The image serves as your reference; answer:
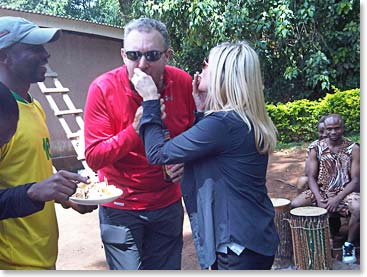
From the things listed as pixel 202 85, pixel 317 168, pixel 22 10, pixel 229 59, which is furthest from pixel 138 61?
pixel 317 168

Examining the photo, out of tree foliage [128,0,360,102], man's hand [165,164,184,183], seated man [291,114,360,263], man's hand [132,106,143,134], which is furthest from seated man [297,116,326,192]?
man's hand [132,106,143,134]

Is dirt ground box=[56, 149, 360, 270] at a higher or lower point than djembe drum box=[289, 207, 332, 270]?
higher

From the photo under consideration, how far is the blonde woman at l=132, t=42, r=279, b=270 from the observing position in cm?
130

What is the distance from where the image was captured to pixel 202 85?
4.72 feet

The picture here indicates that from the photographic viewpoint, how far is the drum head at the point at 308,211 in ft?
7.61

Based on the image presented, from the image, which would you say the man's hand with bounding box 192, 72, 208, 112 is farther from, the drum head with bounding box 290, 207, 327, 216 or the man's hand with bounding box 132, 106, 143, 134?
the drum head with bounding box 290, 207, 327, 216

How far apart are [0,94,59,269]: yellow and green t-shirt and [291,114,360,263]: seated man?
1092 millimetres

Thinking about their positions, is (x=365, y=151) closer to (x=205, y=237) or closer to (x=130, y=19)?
(x=205, y=237)

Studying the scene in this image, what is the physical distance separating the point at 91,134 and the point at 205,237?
1.51 ft

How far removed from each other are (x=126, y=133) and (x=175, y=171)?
0.19m

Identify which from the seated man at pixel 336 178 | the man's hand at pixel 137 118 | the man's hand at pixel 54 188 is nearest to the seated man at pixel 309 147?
the seated man at pixel 336 178

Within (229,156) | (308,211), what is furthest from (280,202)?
(229,156)

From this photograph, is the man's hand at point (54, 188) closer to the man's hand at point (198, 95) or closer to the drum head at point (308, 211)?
the man's hand at point (198, 95)

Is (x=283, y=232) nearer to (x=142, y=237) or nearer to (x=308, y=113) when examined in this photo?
(x=308, y=113)
